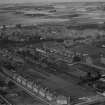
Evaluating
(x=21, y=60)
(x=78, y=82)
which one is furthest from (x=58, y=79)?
(x=21, y=60)

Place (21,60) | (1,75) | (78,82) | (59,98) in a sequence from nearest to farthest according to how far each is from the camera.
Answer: (59,98) < (78,82) < (1,75) < (21,60)

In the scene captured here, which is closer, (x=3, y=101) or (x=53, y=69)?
(x=3, y=101)

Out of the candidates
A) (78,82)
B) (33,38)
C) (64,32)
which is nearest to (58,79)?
(78,82)

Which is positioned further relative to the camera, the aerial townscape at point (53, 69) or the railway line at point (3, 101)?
the aerial townscape at point (53, 69)

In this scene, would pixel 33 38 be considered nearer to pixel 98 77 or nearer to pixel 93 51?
pixel 93 51

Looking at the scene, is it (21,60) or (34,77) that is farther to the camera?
Result: (21,60)

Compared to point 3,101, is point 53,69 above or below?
below

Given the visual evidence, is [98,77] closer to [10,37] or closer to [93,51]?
[93,51]

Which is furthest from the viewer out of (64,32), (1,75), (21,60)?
(64,32)

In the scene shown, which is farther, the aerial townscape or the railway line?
the aerial townscape
